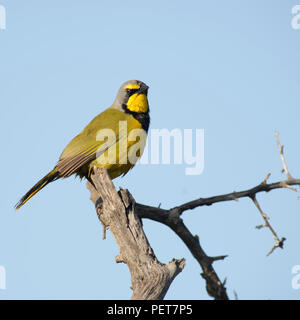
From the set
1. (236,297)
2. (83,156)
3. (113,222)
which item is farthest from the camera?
(83,156)

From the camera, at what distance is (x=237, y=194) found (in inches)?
211

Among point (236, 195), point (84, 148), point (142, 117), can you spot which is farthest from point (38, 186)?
point (236, 195)

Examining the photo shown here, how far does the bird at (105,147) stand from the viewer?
7.20m

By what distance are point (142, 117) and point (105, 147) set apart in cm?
101

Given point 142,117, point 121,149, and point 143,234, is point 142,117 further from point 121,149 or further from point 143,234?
point 143,234

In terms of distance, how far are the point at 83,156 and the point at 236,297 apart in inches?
127

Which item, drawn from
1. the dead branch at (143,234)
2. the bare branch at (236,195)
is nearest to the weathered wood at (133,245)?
the dead branch at (143,234)

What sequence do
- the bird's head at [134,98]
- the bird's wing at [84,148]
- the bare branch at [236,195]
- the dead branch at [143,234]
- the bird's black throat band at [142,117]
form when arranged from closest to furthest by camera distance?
the bare branch at [236,195] → the dead branch at [143,234] → the bird's wing at [84,148] → the bird's black throat band at [142,117] → the bird's head at [134,98]

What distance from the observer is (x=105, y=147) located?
7.29 m

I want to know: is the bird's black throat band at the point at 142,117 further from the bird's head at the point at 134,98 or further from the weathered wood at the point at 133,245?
the weathered wood at the point at 133,245

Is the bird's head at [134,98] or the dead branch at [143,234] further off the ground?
the bird's head at [134,98]
